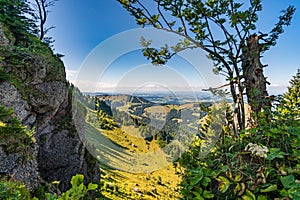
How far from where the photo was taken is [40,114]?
8844 millimetres

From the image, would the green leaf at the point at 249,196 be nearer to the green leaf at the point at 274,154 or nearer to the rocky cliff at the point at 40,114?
the green leaf at the point at 274,154

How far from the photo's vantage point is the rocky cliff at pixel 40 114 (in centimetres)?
476

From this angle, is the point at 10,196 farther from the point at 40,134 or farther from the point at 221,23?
the point at 40,134

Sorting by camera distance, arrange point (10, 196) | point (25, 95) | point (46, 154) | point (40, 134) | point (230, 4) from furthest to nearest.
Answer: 1. point (46, 154)
2. point (40, 134)
3. point (25, 95)
4. point (230, 4)
5. point (10, 196)

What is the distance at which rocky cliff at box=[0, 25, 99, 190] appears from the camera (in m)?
4.76

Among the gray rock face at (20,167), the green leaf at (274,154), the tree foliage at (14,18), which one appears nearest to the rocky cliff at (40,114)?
the gray rock face at (20,167)

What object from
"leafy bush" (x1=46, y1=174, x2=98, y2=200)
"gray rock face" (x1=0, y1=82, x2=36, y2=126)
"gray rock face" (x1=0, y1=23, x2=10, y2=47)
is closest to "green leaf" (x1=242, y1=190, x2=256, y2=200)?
"leafy bush" (x1=46, y1=174, x2=98, y2=200)

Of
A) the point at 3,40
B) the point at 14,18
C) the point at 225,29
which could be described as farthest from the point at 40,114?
the point at 225,29

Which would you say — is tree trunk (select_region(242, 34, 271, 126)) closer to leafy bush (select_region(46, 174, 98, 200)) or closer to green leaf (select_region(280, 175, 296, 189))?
green leaf (select_region(280, 175, 296, 189))

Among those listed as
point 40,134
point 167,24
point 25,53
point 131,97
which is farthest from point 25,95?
point 167,24

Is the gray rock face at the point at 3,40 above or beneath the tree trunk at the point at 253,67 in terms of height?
above

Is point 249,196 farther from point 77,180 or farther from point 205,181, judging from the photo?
point 77,180

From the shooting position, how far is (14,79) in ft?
22.6

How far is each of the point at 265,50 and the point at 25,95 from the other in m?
7.86
